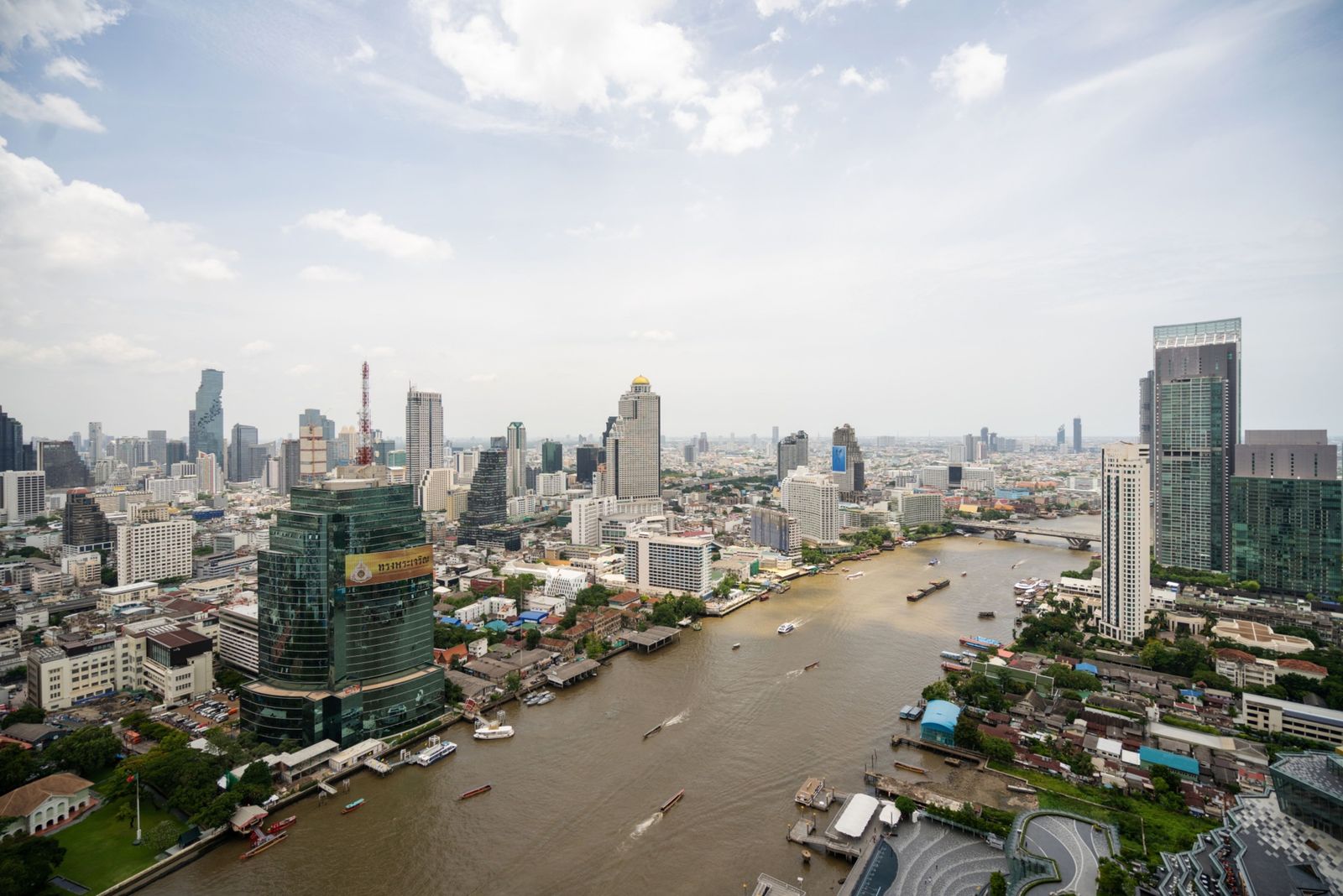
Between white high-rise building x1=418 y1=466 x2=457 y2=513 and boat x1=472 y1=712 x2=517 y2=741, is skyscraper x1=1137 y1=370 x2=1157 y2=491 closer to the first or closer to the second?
boat x1=472 y1=712 x2=517 y2=741

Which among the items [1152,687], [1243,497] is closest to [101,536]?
[1152,687]

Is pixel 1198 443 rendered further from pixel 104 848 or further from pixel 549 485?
pixel 549 485

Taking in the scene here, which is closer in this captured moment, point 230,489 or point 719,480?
point 230,489

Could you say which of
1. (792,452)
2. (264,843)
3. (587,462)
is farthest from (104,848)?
(792,452)

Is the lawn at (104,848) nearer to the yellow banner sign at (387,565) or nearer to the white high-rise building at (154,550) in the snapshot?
the yellow banner sign at (387,565)

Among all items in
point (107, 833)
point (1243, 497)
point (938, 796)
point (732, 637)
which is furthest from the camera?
point (1243, 497)

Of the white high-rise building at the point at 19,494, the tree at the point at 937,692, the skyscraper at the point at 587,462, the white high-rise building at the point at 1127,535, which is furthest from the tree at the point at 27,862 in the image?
the skyscraper at the point at 587,462

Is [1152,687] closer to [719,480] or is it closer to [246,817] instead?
[246,817]
